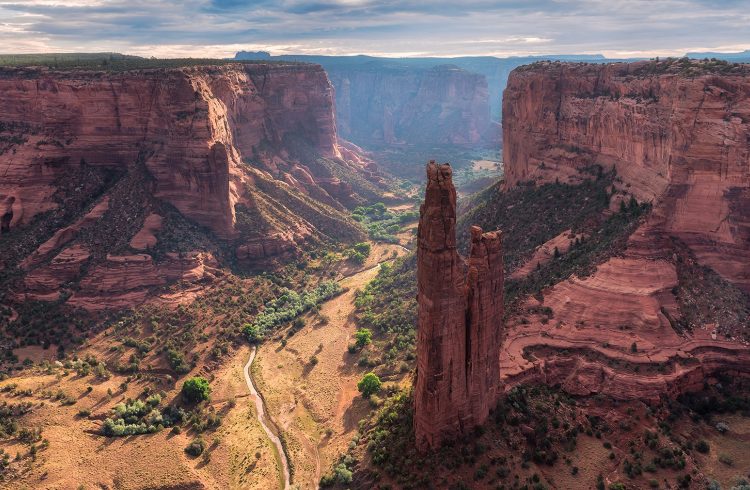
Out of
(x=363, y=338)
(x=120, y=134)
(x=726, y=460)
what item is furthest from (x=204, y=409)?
(x=120, y=134)

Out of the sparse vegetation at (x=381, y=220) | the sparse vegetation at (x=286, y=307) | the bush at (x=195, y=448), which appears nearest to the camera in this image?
the bush at (x=195, y=448)

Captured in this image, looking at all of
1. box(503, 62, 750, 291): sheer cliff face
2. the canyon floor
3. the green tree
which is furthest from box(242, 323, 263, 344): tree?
box(503, 62, 750, 291): sheer cliff face

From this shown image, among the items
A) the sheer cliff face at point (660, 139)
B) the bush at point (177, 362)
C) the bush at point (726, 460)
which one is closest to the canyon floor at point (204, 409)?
the bush at point (177, 362)

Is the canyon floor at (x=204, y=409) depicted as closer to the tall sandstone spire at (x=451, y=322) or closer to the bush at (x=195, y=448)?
the bush at (x=195, y=448)

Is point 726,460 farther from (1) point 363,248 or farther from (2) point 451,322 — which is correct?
(1) point 363,248

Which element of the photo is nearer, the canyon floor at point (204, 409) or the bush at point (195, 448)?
the canyon floor at point (204, 409)

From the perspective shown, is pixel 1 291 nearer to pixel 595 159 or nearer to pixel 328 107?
pixel 595 159

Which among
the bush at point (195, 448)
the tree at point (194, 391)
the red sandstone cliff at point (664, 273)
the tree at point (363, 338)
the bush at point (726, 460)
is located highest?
the red sandstone cliff at point (664, 273)
